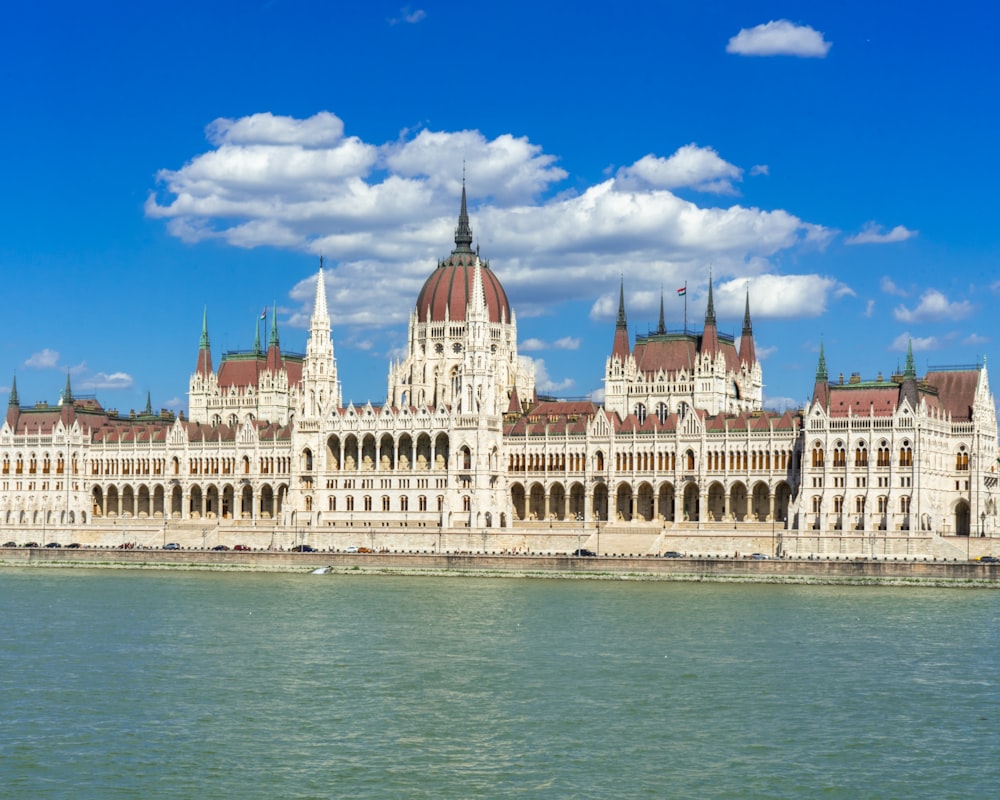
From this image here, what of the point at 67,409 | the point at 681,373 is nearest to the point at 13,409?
the point at 67,409

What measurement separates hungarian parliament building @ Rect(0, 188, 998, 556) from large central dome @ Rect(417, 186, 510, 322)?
0.66 feet

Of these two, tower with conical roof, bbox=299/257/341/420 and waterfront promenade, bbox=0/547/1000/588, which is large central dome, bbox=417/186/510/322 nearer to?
tower with conical roof, bbox=299/257/341/420

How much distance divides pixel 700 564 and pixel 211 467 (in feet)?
180

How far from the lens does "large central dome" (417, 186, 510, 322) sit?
14988cm

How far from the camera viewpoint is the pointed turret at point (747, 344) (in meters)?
143

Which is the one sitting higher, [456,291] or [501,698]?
[456,291]

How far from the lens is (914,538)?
105 metres

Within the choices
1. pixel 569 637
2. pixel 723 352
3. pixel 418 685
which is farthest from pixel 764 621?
pixel 723 352

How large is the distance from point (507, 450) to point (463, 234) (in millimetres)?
31258

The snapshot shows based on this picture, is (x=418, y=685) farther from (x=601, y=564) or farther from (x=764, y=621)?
(x=601, y=564)

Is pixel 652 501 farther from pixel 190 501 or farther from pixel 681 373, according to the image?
pixel 190 501

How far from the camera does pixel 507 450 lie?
13188 cm

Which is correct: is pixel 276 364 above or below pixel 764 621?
above

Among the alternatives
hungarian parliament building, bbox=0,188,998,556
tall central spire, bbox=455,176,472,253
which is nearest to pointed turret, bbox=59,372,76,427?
hungarian parliament building, bbox=0,188,998,556
